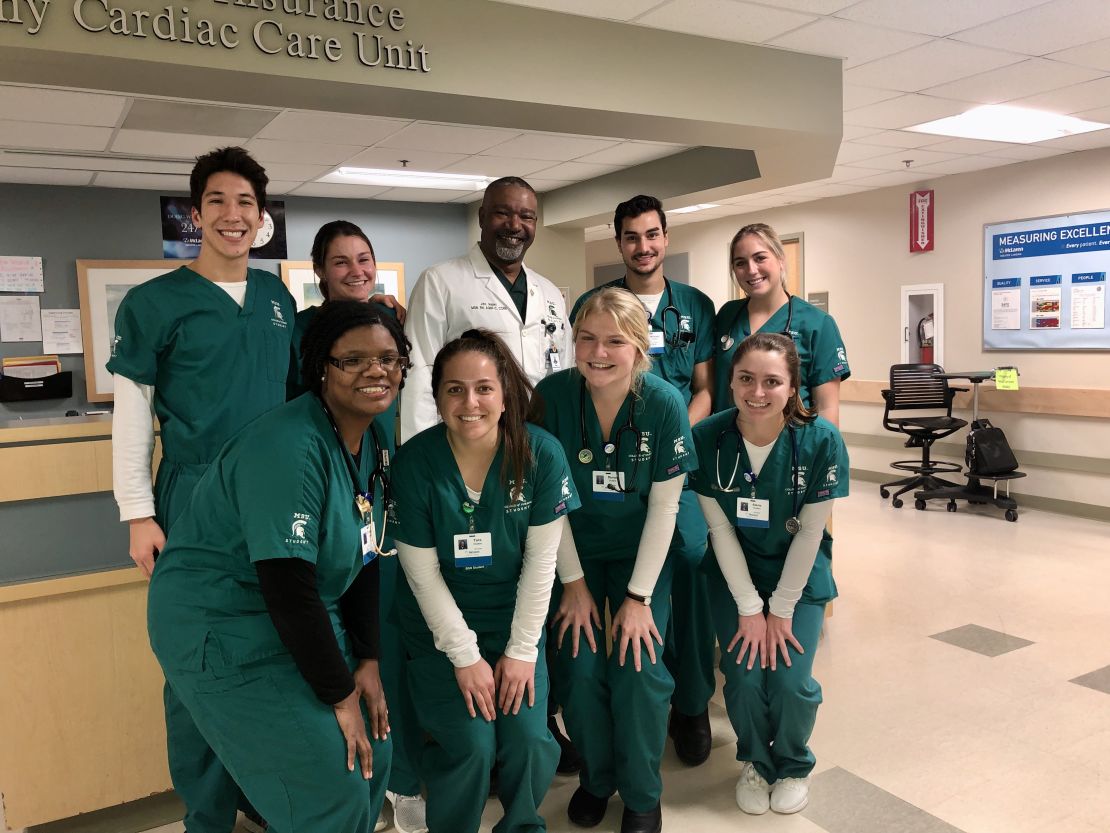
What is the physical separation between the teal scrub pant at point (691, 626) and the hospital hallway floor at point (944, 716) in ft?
0.70

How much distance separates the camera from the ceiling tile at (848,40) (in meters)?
3.56

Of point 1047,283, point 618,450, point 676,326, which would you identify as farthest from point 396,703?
point 1047,283

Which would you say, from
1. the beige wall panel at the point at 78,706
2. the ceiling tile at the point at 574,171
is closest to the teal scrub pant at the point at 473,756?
the beige wall panel at the point at 78,706

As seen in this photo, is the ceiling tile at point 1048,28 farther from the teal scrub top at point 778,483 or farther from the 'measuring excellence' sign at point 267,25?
the 'measuring excellence' sign at point 267,25

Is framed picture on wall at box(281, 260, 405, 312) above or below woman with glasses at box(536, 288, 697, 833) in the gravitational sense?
above

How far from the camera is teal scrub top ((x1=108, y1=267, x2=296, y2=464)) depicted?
192cm

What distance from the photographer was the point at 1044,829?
2182mm

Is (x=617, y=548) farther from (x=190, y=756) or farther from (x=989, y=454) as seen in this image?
(x=989, y=454)

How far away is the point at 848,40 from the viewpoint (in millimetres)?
3715

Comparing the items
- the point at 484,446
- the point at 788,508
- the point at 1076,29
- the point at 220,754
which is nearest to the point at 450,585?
the point at 484,446

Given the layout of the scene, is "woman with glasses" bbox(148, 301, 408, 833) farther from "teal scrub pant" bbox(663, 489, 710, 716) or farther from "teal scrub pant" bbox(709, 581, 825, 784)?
"teal scrub pant" bbox(663, 489, 710, 716)

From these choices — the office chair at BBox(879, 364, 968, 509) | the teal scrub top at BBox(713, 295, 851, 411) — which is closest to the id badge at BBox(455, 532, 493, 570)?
the teal scrub top at BBox(713, 295, 851, 411)

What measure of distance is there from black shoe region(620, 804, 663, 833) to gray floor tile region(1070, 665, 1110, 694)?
6.34ft

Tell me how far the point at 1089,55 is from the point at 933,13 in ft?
3.62
